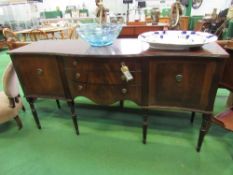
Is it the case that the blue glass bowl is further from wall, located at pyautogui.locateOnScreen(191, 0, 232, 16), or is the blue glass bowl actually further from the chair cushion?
wall, located at pyautogui.locateOnScreen(191, 0, 232, 16)

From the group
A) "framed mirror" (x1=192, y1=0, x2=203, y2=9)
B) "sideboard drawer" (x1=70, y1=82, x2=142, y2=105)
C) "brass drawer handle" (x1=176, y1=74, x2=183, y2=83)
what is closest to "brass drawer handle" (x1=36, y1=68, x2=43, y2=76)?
"sideboard drawer" (x1=70, y1=82, x2=142, y2=105)

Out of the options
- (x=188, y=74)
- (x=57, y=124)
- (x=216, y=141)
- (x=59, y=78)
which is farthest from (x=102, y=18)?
(x=216, y=141)

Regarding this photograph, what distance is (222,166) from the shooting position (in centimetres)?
142

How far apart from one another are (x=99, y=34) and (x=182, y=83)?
0.76 meters

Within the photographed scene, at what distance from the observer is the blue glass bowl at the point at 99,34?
150 centimetres

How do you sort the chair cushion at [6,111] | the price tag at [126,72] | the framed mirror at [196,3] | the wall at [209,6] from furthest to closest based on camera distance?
1. the framed mirror at [196,3]
2. the wall at [209,6]
3. the chair cushion at [6,111]
4. the price tag at [126,72]

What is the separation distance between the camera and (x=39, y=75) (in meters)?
1.58

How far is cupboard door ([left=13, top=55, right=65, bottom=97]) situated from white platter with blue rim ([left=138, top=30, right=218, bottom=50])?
0.77 m

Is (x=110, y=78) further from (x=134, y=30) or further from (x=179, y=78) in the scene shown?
(x=134, y=30)

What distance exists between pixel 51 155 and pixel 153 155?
892mm

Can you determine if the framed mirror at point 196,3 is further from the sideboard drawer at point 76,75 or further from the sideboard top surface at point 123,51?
the sideboard drawer at point 76,75

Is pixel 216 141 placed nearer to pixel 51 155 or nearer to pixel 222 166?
pixel 222 166


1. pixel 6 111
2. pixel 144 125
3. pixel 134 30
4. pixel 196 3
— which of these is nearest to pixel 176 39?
pixel 144 125

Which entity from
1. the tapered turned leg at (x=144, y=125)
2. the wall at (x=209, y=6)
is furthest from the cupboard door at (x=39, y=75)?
the wall at (x=209, y=6)
